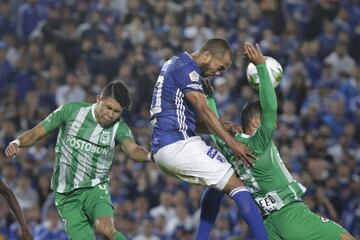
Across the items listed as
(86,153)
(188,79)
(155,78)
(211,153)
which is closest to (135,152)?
(86,153)

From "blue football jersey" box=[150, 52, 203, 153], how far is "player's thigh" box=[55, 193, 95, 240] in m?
1.48

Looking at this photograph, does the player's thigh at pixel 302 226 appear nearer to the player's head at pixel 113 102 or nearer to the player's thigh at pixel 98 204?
the player's thigh at pixel 98 204

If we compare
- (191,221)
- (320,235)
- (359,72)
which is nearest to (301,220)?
(320,235)

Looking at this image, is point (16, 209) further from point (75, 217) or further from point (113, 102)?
point (113, 102)

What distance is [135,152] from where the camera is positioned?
10148mm

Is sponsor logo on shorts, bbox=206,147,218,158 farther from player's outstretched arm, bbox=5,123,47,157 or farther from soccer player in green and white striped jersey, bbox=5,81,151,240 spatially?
player's outstretched arm, bbox=5,123,47,157

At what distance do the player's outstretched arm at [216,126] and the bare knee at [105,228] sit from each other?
1.71 meters

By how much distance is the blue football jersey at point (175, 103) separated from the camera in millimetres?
9203

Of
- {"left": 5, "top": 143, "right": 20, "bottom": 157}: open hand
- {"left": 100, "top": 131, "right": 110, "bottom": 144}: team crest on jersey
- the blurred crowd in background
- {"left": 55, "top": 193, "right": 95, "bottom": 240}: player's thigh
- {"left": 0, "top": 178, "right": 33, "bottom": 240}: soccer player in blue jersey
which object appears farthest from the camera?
the blurred crowd in background

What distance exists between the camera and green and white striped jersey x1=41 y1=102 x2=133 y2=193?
1030cm

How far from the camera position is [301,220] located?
368 inches

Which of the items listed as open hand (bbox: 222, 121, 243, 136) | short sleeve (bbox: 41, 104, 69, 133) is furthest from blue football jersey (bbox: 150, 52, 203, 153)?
short sleeve (bbox: 41, 104, 69, 133)

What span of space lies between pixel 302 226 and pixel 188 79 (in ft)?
5.92

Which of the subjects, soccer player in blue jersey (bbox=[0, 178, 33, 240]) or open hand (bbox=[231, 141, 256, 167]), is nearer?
open hand (bbox=[231, 141, 256, 167])
